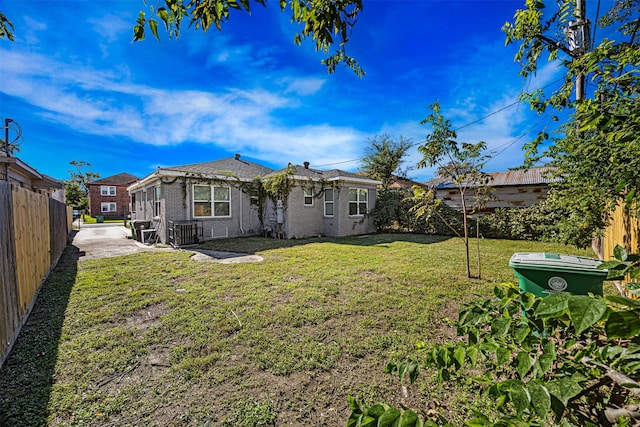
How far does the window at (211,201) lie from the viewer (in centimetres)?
1197

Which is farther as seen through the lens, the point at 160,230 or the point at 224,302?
the point at 160,230

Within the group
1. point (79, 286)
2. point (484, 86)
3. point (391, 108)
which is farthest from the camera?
point (391, 108)

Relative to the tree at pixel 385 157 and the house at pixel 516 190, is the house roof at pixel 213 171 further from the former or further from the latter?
the house at pixel 516 190

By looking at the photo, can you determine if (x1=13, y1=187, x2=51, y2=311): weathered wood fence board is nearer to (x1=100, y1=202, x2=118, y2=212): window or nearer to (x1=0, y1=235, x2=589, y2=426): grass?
(x1=0, y1=235, x2=589, y2=426): grass

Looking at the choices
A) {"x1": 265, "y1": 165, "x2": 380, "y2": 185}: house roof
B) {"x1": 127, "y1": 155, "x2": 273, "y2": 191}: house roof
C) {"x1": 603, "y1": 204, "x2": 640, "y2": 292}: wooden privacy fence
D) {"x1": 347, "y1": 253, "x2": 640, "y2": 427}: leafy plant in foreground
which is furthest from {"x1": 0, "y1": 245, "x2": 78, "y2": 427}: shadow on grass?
{"x1": 265, "y1": 165, "x2": 380, "y2": 185}: house roof

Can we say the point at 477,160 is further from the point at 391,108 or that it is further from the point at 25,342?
the point at 391,108

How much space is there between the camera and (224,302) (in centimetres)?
454

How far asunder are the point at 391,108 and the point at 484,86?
5.89 meters

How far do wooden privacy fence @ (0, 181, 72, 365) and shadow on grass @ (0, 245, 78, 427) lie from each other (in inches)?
4.7

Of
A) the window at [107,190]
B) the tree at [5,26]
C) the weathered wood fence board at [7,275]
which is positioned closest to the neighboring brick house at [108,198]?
the window at [107,190]

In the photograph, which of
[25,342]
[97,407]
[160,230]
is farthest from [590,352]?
[160,230]

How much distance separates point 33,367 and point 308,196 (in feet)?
38.0

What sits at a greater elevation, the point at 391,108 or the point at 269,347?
the point at 391,108

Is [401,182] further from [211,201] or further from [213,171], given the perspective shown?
[211,201]
